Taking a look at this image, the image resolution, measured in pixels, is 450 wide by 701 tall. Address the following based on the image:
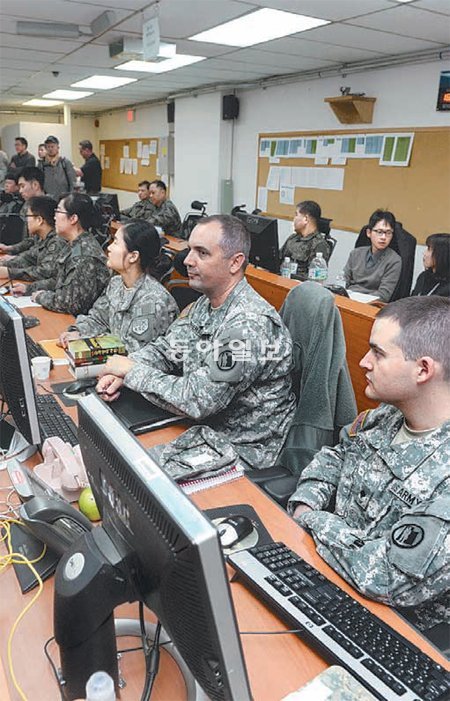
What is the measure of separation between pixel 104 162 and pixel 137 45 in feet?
25.1

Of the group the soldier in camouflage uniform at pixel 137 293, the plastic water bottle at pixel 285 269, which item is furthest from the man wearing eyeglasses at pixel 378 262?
the soldier in camouflage uniform at pixel 137 293

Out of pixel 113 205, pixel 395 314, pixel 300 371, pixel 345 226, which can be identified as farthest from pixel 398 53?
pixel 395 314

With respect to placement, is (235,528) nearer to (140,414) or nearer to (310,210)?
(140,414)

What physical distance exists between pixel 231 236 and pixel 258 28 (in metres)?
2.95

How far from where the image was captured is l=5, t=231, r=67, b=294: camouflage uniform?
3.55 m

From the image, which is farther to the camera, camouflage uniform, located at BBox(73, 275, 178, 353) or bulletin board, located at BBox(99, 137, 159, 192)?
bulletin board, located at BBox(99, 137, 159, 192)

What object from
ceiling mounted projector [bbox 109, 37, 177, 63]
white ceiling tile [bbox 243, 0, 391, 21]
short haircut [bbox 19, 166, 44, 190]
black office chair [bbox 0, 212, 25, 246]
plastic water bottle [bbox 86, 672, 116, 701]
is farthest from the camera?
black office chair [bbox 0, 212, 25, 246]

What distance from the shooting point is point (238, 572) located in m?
1.03

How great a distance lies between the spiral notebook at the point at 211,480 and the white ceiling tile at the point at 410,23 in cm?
325

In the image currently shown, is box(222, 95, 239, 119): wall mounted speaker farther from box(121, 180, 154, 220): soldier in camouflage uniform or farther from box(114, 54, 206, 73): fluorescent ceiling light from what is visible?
box(121, 180, 154, 220): soldier in camouflage uniform

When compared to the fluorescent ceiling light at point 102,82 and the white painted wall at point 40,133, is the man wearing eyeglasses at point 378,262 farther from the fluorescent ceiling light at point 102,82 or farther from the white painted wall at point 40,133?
the white painted wall at point 40,133

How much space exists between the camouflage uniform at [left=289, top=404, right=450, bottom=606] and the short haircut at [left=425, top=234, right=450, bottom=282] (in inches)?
104

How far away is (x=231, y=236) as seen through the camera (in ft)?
5.98

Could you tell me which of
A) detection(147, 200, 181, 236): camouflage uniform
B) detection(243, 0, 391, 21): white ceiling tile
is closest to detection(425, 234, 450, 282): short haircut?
detection(243, 0, 391, 21): white ceiling tile
